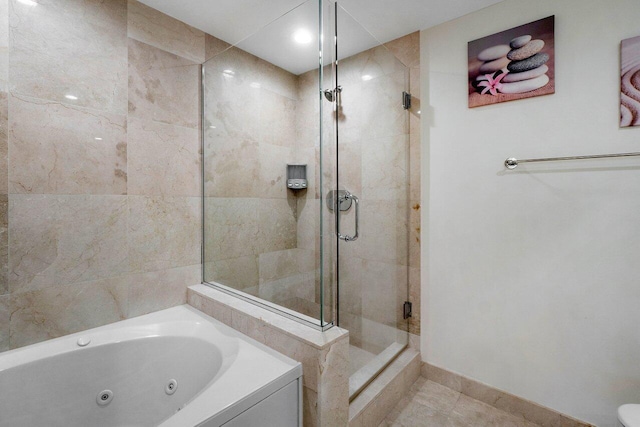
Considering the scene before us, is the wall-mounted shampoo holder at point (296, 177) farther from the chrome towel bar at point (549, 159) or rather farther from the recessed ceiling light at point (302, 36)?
the chrome towel bar at point (549, 159)

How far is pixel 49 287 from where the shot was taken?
4.56 ft

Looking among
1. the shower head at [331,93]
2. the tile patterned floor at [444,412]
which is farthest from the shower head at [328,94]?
the tile patterned floor at [444,412]

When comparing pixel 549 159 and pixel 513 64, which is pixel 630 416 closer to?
pixel 549 159

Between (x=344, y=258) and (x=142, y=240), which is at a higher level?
(x=142, y=240)

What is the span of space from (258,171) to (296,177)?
254mm

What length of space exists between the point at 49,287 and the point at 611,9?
3.03 meters

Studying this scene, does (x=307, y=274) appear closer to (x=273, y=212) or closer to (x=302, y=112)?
(x=273, y=212)

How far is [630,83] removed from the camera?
1345 millimetres

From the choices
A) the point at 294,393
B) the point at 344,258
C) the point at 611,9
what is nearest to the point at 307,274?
the point at 344,258

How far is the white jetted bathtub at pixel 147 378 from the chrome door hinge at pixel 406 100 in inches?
68.7

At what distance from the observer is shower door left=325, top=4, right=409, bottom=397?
1562 millimetres

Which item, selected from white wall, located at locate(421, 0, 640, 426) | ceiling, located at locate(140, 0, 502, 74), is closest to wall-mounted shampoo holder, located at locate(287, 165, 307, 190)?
ceiling, located at locate(140, 0, 502, 74)

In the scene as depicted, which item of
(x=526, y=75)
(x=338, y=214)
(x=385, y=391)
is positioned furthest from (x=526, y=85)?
(x=385, y=391)

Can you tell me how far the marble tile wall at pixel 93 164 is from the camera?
130 centimetres
